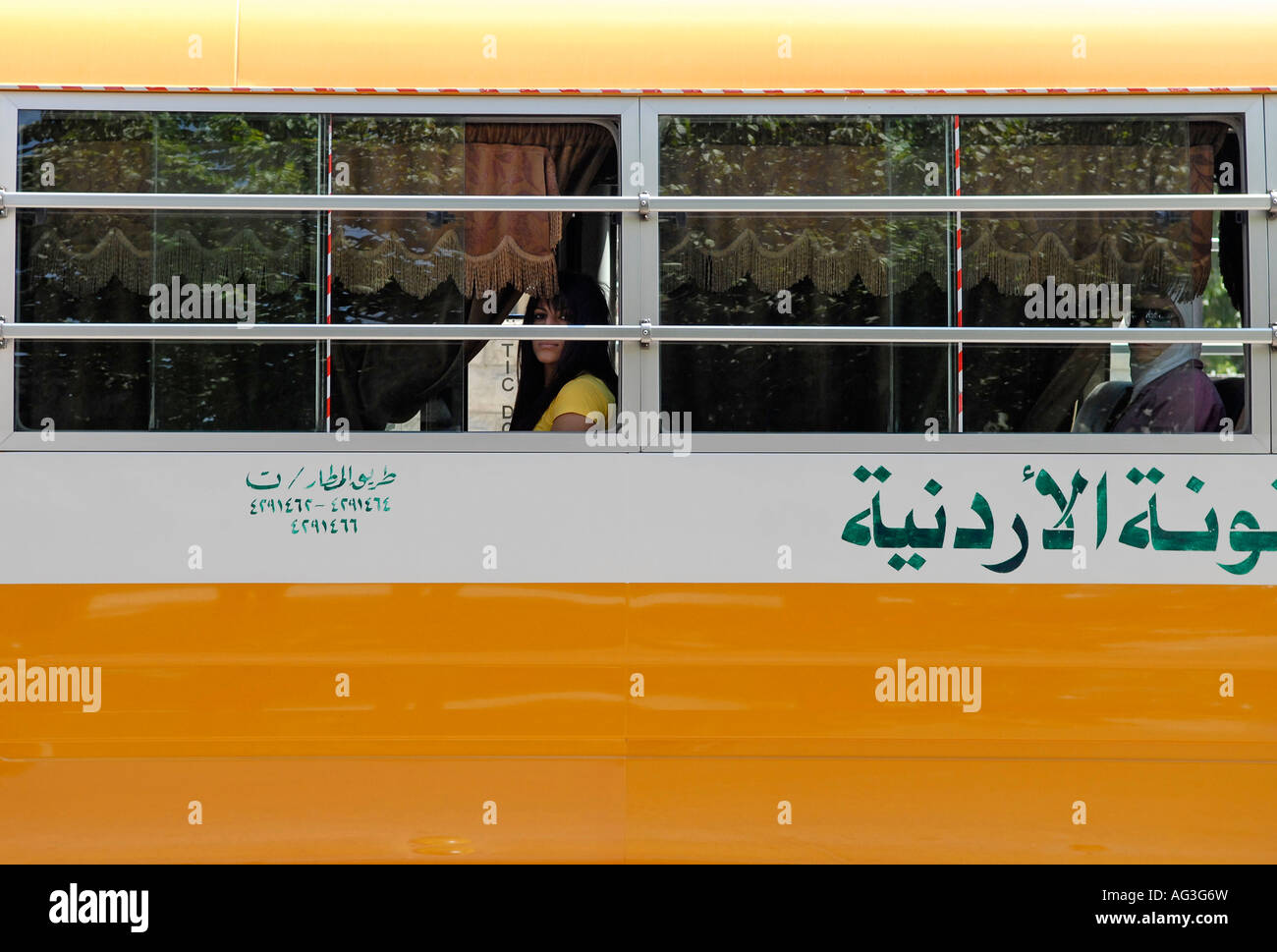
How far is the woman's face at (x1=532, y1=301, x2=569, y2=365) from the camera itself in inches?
131

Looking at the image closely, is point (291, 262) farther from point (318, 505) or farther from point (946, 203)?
point (946, 203)

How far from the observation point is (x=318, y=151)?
11.0ft

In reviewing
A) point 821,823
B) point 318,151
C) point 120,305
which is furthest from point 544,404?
point 821,823

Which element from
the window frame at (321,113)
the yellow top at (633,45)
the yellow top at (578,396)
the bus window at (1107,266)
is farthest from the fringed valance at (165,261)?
the bus window at (1107,266)

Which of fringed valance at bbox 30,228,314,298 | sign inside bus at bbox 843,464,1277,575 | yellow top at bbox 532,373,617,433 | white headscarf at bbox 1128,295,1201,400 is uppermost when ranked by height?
fringed valance at bbox 30,228,314,298

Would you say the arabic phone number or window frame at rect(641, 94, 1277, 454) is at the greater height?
window frame at rect(641, 94, 1277, 454)

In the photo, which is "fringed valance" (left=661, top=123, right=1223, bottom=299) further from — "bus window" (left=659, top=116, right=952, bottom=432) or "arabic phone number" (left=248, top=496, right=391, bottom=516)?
"arabic phone number" (left=248, top=496, right=391, bottom=516)

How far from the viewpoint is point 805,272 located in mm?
3355

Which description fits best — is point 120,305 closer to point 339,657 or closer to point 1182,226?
point 339,657

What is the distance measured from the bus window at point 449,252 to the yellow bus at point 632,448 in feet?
0.04

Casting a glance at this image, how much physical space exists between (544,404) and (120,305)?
1.29 metres

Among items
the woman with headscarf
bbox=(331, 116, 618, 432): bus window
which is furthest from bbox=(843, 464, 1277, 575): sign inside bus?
bbox=(331, 116, 618, 432): bus window

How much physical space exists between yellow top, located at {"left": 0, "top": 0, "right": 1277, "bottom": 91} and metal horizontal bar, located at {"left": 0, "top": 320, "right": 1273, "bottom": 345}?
730 mm

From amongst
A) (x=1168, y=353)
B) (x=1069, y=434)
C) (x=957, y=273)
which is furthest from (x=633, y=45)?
(x=1168, y=353)
